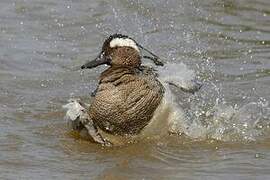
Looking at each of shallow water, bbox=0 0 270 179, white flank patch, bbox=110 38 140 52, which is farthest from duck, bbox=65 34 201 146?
shallow water, bbox=0 0 270 179

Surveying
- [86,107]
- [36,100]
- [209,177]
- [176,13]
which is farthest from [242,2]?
[209,177]

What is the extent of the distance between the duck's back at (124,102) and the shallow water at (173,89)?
178mm

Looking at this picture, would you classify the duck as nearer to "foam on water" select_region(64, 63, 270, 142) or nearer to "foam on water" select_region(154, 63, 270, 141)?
"foam on water" select_region(64, 63, 270, 142)

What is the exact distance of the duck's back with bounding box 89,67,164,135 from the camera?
6746 mm

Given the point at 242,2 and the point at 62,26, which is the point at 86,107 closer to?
the point at 62,26

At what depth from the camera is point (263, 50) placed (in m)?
9.78

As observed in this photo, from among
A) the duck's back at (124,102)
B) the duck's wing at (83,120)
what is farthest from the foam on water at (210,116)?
the duck's wing at (83,120)

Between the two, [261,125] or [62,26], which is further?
[62,26]

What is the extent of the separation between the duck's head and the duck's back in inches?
3.4

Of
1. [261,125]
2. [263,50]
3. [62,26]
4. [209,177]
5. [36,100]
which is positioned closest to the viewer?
[209,177]

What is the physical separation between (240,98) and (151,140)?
1593 millimetres

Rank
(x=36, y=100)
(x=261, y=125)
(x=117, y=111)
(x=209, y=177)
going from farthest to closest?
1. (x=36, y=100)
2. (x=261, y=125)
3. (x=117, y=111)
4. (x=209, y=177)

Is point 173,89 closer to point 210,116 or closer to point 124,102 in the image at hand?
point 210,116

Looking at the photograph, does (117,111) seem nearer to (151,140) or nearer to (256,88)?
(151,140)
